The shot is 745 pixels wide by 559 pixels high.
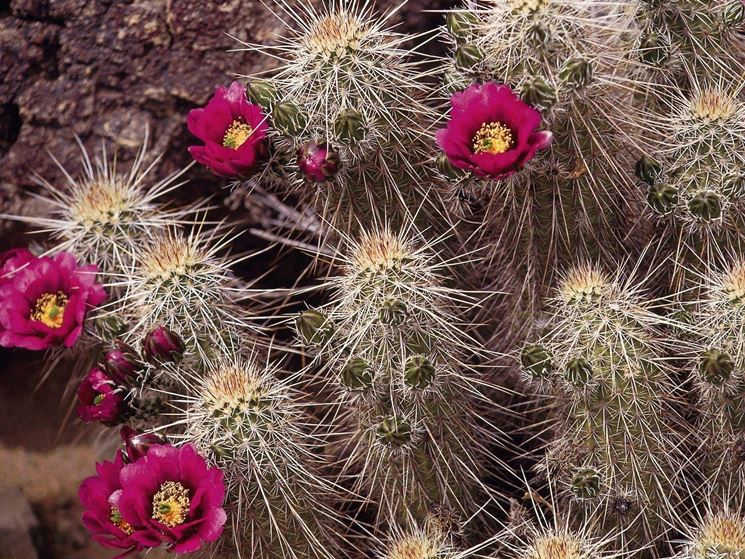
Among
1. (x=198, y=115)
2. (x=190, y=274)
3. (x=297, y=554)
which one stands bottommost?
(x=297, y=554)

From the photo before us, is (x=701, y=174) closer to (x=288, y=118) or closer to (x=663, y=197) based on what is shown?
(x=663, y=197)

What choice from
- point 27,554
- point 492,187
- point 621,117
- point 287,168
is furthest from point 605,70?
point 27,554

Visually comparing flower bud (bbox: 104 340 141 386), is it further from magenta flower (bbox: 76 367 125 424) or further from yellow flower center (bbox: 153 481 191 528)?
yellow flower center (bbox: 153 481 191 528)

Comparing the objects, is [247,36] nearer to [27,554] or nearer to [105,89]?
[105,89]

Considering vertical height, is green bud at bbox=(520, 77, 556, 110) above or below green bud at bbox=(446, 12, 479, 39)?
below

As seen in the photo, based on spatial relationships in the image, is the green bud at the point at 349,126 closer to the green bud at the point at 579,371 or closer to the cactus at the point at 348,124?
the cactus at the point at 348,124

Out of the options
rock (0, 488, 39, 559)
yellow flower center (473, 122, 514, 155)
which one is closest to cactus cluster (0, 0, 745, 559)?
yellow flower center (473, 122, 514, 155)

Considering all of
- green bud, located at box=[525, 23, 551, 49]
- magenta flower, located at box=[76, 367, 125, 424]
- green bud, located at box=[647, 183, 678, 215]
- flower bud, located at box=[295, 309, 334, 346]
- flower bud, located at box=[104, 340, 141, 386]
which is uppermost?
green bud, located at box=[525, 23, 551, 49]

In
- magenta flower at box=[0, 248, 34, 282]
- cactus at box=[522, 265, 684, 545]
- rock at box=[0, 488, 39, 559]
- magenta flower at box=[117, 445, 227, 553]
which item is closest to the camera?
magenta flower at box=[117, 445, 227, 553]
